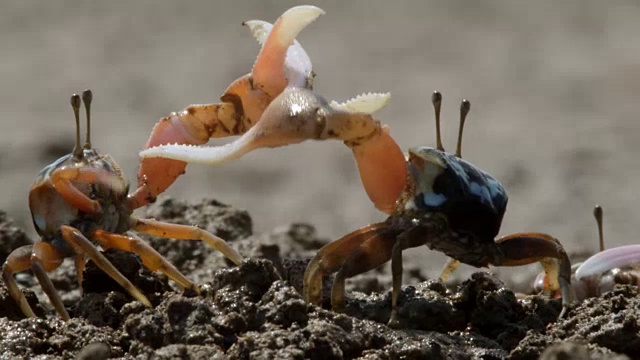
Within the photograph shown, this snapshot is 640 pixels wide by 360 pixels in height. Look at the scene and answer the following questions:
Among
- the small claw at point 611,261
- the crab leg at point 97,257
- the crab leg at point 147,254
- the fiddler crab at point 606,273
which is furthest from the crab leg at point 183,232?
the small claw at point 611,261

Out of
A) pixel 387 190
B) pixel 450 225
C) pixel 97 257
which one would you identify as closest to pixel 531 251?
pixel 450 225

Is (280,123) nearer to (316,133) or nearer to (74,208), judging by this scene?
(316,133)

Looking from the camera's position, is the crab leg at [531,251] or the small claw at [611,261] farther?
the small claw at [611,261]

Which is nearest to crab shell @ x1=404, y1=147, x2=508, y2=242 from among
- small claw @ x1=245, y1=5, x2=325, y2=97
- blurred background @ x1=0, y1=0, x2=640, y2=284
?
small claw @ x1=245, y1=5, x2=325, y2=97

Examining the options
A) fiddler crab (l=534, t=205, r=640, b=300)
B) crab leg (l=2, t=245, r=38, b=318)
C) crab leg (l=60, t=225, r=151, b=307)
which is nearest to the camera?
crab leg (l=60, t=225, r=151, b=307)

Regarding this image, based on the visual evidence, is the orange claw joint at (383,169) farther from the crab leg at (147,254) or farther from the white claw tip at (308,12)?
the crab leg at (147,254)

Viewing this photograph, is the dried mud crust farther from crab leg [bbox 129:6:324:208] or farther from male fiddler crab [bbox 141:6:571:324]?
crab leg [bbox 129:6:324:208]

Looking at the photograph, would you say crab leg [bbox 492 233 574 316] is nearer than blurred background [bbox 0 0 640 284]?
Yes
